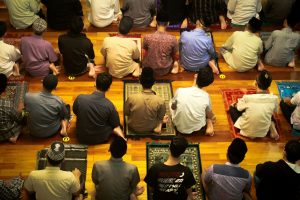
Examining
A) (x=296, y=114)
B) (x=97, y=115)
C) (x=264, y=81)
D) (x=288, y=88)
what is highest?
(x=264, y=81)

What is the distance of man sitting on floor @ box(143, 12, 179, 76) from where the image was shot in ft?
18.9

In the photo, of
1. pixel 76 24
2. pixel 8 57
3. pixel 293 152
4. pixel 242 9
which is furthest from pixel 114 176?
pixel 242 9

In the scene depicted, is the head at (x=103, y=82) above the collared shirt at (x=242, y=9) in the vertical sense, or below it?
above

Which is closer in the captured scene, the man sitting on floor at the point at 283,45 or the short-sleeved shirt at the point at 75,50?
the short-sleeved shirt at the point at 75,50

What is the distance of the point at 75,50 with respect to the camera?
5695 mm

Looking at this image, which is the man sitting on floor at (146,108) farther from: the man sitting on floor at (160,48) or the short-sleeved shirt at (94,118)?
the man sitting on floor at (160,48)

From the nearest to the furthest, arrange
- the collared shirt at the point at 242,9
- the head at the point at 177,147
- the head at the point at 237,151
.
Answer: the head at the point at 177,147
the head at the point at 237,151
the collared shirt at the point at 242,9

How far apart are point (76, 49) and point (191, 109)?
169 centimetres

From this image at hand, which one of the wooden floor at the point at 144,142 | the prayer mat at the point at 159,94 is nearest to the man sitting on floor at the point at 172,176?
the wooden floor at the point at 144,142

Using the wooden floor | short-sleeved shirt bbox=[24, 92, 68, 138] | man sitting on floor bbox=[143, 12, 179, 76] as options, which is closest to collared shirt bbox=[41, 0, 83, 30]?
the wooden floor

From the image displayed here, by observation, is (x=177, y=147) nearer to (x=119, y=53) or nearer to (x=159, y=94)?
(x=159, y=94)

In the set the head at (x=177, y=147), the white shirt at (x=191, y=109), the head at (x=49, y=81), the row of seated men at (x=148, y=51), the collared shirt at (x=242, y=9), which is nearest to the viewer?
the head at (x=177, y=147)

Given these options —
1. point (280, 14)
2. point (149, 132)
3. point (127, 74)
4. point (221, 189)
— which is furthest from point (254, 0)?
point (221, 189)

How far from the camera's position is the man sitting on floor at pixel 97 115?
15.7 feet
